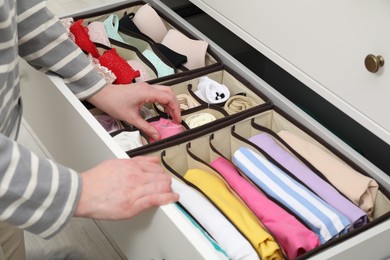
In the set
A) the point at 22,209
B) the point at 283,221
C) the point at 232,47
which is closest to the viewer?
the point at 22,209

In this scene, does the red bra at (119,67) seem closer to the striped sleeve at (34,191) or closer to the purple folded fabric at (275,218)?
the purple folded fabric at (275,218)

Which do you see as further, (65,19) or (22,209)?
(65,19)

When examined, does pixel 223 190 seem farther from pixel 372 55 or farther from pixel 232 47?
pixel 232 47

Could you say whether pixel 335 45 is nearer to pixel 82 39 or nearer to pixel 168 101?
pixel 168 101

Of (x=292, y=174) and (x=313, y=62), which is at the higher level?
(x=313, y=62)

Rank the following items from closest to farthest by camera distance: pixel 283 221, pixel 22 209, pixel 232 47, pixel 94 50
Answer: pixel 22 209 < pixel 283 221 < pixel 94 50 < pixel 232 47

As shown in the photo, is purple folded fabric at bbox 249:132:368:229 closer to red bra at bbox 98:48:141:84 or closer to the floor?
red bra at bbox 98:48:141:84

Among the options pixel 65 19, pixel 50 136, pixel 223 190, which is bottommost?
pixel 50 136

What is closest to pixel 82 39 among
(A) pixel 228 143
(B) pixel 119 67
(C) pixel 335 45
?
(B) pixel 119 67

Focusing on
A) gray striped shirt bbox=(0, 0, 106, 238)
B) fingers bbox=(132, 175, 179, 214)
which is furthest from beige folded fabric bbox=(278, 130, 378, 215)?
gray striped shirt bbox=(0, 0, 106, 238)

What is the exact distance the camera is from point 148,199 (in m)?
0.74

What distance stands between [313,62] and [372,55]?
148 mm

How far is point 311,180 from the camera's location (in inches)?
34.7

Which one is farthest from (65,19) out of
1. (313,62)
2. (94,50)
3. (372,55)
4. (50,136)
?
(372,55)
